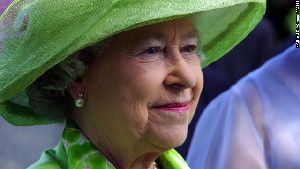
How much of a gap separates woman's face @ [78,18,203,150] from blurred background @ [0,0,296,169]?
0.87 m

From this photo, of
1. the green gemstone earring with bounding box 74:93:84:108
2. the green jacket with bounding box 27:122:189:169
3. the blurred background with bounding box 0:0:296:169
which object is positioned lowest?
the blurred background with bounding box 0:0:296:169

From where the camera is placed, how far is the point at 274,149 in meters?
3.43

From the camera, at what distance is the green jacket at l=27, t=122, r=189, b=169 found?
8.88 ft

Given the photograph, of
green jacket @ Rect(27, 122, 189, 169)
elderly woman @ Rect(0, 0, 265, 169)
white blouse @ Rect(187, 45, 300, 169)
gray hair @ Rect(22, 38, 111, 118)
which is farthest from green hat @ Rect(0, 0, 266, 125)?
white blouse @ Rect(187, 45, 300, 169)

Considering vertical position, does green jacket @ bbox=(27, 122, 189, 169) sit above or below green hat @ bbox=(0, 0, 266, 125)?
below

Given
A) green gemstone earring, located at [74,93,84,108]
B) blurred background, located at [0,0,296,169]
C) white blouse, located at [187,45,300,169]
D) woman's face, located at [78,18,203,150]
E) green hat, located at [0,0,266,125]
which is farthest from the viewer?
blurred background, located at [0,0,296,169]

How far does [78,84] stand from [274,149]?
1016mm

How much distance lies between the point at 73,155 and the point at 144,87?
0.32 metres

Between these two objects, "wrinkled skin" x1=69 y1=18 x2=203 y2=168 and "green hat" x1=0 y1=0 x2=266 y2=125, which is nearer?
"green hat" x1=0 y1=0 x2=266 y2=125

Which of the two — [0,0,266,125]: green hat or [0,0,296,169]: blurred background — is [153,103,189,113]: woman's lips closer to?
[0,0,266,125]: green hat

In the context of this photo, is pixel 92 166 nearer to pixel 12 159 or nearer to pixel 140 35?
pixel 140 35

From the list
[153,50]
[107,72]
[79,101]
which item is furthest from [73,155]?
[153,50]

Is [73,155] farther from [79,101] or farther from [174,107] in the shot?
[174,107]

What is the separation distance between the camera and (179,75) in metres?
2.65
